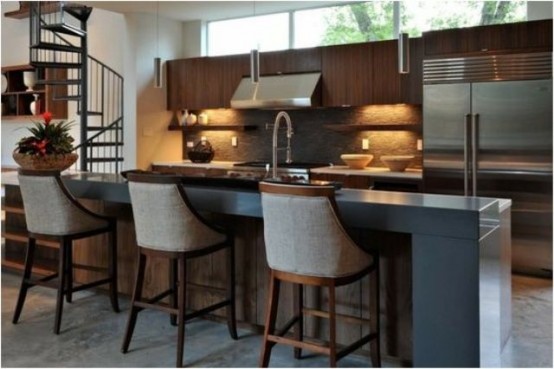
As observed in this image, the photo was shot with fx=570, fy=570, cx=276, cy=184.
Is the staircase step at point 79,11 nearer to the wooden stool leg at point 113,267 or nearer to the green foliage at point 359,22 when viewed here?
the green foliage at point 359,22

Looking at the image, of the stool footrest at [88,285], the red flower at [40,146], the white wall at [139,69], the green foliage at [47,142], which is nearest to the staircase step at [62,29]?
the white wall at [139,69]

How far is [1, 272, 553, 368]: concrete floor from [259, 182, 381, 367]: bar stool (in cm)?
54

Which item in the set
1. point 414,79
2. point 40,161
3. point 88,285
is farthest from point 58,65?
point 414,79

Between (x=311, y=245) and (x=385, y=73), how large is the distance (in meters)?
3.56

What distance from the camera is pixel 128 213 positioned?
4.18 m

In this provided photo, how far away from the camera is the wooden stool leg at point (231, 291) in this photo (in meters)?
3.39

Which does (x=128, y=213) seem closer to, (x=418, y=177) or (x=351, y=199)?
(x=351, y=199)

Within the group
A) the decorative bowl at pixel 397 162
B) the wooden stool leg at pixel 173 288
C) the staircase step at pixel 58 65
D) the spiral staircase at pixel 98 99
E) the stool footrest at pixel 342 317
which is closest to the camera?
the stool footrest at pixel 342 317

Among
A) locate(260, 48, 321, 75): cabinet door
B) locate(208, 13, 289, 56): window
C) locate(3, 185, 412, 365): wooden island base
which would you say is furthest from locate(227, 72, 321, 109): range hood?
locate(3, 185, 412, 365): wooden island base

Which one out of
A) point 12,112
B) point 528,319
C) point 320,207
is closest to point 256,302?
point 320,207

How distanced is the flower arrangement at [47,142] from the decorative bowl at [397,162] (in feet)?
10.1

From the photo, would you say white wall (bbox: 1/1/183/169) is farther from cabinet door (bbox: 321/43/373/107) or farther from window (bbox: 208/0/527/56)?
cabinet door (bbox: 321/43/373/107)

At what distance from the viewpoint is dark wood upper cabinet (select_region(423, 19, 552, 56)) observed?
484cm

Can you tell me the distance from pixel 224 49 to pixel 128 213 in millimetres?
3860
